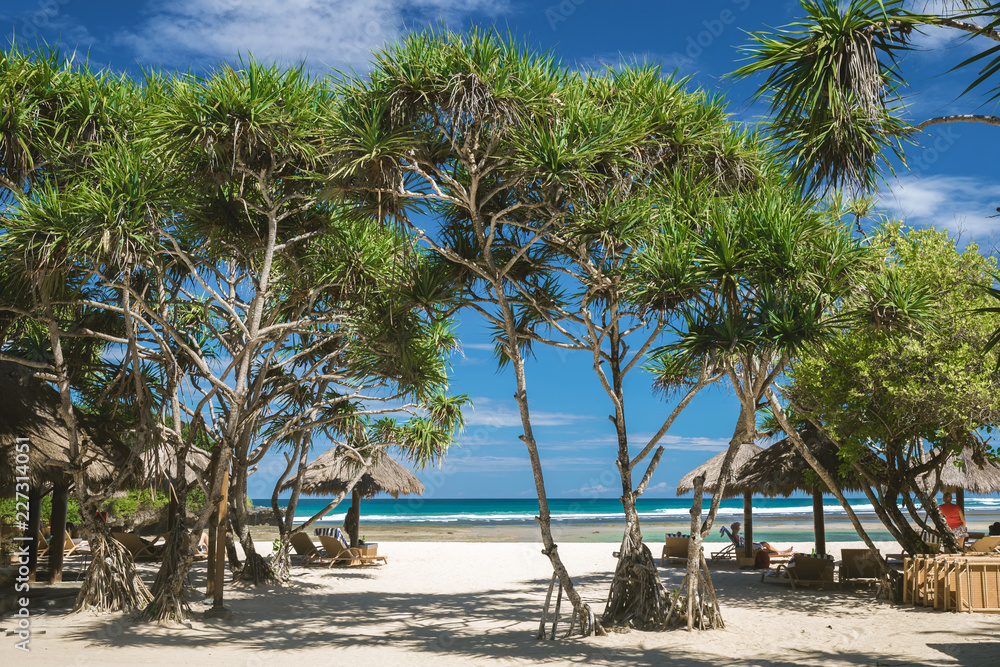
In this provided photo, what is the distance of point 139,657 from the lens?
706 cm

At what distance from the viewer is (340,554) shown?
16.1m

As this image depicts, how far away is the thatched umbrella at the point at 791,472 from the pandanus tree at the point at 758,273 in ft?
20.2

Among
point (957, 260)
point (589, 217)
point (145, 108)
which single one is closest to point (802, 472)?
point (957, 260)

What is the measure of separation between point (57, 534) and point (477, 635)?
25.8ft

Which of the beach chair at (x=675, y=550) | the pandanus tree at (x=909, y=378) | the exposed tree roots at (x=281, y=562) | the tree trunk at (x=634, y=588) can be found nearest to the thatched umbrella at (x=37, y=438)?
the exposed tree roots at (x=281, y=562)

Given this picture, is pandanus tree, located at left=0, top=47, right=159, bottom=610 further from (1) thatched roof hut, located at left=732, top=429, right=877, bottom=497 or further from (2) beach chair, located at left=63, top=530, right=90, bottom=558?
(1) thatched roof hut, located at left=732, top=429, right=877, bottom=497

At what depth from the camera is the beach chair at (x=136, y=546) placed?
14984 millimetres

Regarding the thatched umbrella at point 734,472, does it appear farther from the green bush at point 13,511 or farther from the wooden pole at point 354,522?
the green bush at point 13,511

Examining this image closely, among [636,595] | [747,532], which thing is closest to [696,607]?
[636,595]

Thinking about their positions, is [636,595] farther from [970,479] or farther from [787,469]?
[970,479]

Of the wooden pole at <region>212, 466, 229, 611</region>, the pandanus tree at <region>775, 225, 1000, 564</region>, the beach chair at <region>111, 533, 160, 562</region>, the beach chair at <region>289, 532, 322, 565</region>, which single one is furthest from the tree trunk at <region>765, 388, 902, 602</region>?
the beach chair at <region>111, 533, 160, 562</region>

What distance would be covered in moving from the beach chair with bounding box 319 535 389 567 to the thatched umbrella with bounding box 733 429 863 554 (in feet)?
26.3

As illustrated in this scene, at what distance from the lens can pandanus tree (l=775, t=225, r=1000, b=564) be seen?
378 inches

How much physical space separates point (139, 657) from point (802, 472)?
11.1 m
